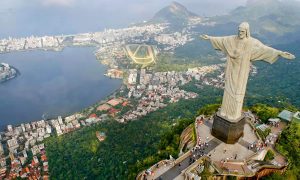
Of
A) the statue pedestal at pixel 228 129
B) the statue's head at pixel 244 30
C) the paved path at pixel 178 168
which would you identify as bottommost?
the paved path at pixel 178 168

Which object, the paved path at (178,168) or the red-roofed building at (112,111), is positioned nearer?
the paved path at (178,168)

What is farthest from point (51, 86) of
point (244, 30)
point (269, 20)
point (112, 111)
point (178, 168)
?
point (269, 20)

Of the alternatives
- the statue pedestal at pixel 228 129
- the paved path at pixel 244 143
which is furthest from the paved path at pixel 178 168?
the paved path at pixel 244 143

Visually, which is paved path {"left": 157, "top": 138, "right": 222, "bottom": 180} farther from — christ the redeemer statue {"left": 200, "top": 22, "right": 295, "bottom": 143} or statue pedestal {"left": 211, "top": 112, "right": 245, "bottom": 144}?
christ the redeemer statue {"left": 200, "top": 22, "right": 295, "bottom": 143}

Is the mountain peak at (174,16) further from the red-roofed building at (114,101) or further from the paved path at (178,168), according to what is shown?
the paved path at (178,168)

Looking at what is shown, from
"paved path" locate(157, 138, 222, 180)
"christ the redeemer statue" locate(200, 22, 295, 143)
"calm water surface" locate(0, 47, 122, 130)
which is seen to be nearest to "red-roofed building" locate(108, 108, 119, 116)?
"calm water surface" locate(0, 47, 122, 130)

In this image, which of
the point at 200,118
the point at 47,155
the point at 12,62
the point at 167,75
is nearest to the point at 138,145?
the point at 47,155
